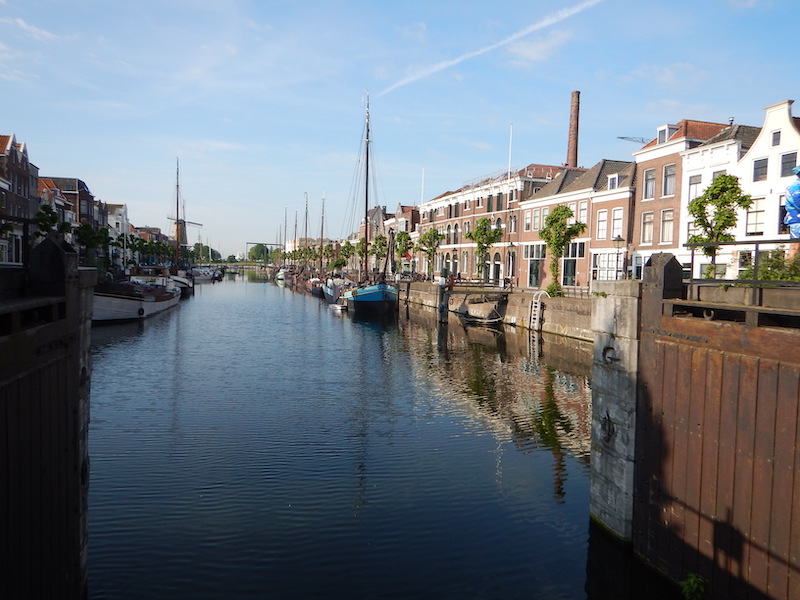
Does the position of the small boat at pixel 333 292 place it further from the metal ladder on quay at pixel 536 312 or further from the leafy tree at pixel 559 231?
the leafy tree at pixel 559 231

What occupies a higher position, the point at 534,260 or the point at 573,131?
the point at 573,131

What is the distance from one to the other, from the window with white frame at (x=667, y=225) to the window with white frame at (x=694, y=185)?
1.97 metres

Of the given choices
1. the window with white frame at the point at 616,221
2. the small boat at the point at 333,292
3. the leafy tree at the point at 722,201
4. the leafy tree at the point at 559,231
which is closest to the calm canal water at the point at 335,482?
the leafy tree at the point at 722,201

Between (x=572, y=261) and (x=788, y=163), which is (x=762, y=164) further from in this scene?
(x=572, y=261)

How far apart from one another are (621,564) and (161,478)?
8.78m

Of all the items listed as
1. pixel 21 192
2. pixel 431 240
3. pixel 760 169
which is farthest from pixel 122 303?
pixel 760 169

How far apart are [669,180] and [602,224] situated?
7.49 m

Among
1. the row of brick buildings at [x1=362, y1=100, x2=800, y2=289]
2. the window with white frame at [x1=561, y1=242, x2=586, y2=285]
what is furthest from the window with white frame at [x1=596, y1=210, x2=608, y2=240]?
the window with white frame at [x1=561, y1=242, x2=586, y2=285]

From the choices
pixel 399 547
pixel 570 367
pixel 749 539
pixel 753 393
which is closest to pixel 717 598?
pixel 749 539

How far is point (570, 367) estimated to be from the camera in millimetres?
25625

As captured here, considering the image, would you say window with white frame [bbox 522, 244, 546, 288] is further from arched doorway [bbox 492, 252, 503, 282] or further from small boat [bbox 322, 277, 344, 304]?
small boat [bbox 322, 277, 344, 304]

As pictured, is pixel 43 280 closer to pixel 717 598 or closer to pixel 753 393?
pixel 753 393

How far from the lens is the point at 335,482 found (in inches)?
475

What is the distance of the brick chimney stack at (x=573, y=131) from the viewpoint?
54469 millimetres
